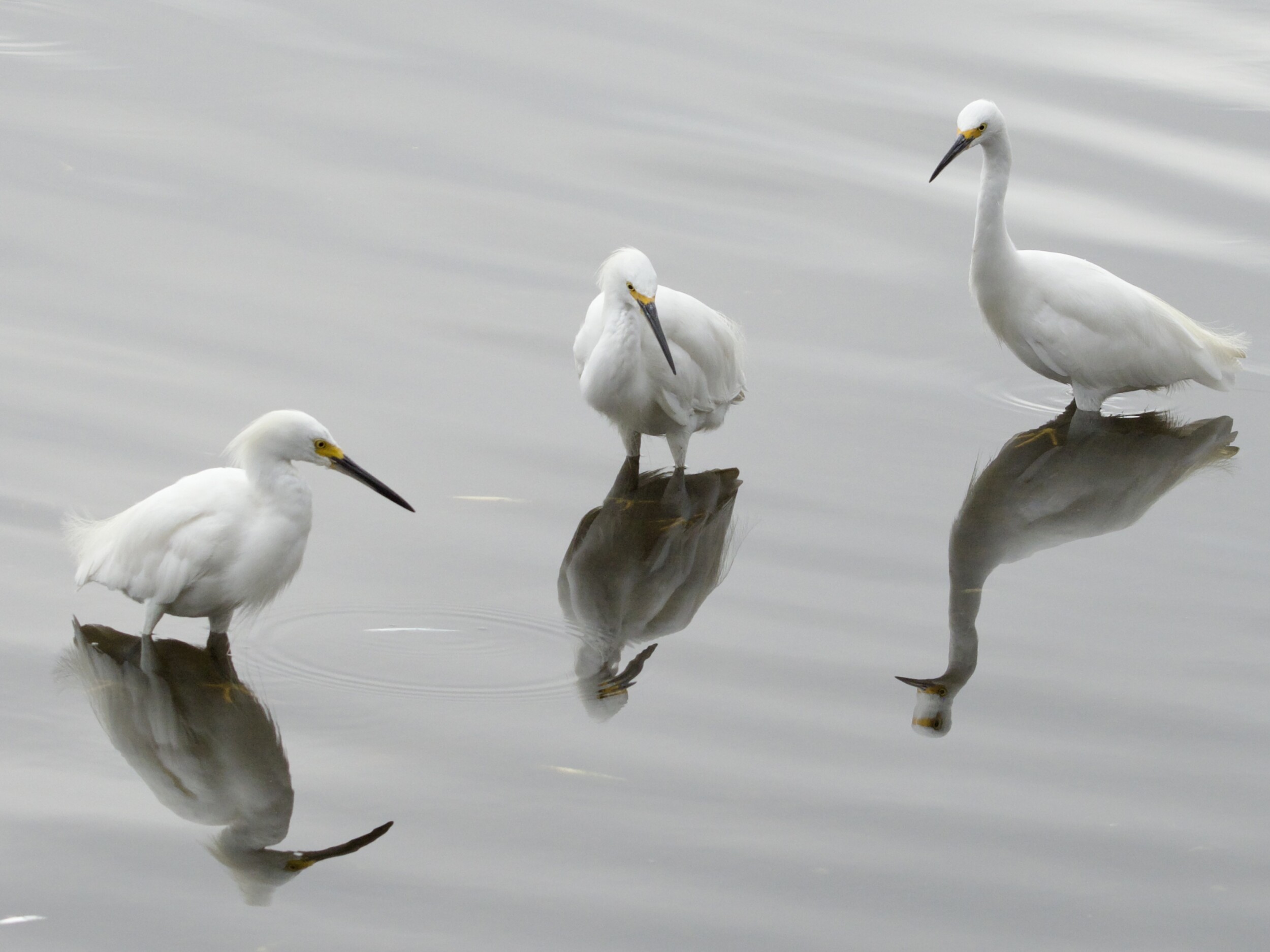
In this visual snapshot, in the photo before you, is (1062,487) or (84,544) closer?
(84,544)

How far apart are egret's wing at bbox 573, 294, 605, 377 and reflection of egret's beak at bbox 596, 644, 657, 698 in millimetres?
1464

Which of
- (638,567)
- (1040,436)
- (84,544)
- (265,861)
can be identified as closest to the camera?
(265,861)

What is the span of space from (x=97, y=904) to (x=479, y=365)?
3.34m

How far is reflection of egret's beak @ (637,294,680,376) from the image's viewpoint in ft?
18.7

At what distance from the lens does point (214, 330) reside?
6.72 m

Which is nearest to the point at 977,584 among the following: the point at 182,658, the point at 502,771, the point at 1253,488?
the point at 1253,488

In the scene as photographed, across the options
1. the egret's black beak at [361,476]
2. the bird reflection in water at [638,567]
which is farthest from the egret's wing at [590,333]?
the egret's black beak at [361,476]

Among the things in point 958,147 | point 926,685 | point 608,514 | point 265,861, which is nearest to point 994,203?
point 958,147

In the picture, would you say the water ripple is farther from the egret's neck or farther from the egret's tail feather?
the egret's neck

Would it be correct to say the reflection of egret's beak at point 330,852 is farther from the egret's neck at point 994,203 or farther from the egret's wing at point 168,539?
the egret's neck at point 994,203

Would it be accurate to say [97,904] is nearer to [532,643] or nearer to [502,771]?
[502,771]

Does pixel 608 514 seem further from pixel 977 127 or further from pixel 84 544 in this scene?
pixel 977 127

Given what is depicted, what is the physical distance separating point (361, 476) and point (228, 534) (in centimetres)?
41

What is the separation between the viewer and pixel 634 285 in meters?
5.69
